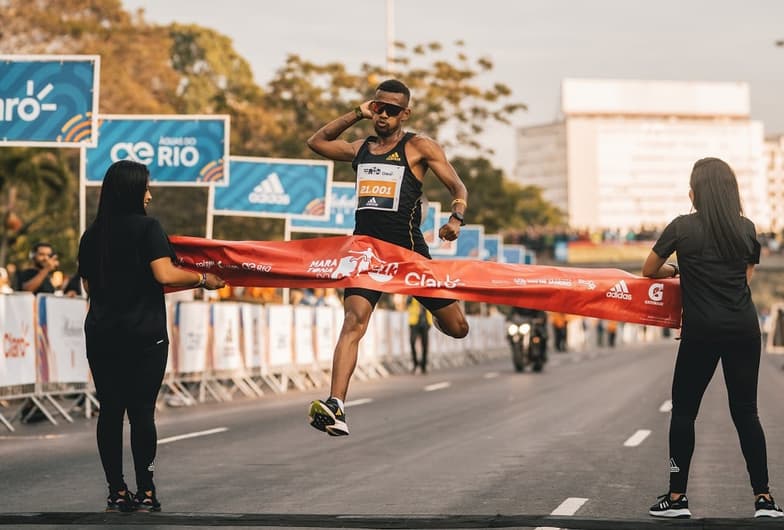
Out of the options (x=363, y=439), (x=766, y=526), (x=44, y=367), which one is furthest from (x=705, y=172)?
(x=44, y=367)

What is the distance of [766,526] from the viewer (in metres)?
→ 7.79

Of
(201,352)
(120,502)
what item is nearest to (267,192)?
(201,352)

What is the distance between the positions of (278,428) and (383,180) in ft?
24.1

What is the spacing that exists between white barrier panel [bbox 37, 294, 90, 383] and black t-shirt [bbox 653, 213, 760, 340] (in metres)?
10.2

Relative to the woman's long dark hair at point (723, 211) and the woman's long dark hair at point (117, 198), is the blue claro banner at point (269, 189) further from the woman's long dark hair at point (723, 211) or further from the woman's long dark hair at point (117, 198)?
the woman's long dark hair at point (723, 211)

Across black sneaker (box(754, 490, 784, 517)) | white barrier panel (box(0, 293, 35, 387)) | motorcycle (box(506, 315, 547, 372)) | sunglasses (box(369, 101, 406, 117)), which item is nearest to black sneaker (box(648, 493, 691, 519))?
black sneaker (box(754, 490, 784, 517))

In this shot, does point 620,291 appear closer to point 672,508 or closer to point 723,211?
point 723,211

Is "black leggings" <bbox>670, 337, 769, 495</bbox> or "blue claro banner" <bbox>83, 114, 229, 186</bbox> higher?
"blue claro banner" <bbox>83, 114, 229, 186</bbox>

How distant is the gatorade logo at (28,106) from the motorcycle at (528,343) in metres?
14.7

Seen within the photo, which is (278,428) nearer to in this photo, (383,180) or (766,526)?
(383,180)

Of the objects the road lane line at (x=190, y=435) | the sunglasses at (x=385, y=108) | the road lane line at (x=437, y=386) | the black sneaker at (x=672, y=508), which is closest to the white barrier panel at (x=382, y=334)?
the road lane line at (x=437, y=386)

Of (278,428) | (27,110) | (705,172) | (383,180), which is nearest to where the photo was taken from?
(705,172)

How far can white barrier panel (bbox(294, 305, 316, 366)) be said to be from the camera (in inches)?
1019

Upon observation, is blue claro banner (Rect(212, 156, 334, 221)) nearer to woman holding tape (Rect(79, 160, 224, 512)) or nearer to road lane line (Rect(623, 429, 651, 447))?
road lane line (Rect(623, 429, 651, 447))
